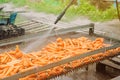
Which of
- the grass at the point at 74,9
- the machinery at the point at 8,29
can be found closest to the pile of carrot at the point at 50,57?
the machinery at the point at 8,29

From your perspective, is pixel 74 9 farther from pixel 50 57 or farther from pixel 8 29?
pixel 50 57

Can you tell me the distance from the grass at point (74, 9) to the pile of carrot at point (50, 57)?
7303 mm

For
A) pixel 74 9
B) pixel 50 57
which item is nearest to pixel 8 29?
pixel 50 57

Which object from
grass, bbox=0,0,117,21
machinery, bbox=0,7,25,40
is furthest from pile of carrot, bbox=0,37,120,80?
grass, bbox=0,0,117,21

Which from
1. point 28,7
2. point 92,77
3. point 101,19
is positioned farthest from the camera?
point 28,7

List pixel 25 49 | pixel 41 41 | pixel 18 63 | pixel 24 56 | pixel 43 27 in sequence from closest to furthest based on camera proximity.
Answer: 1. pixel 18 63
2. pixel 24 56
3. pixel 25 49
4. pixel 41 41
5. pixel 43 27

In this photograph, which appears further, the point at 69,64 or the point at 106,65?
the point at 106,65

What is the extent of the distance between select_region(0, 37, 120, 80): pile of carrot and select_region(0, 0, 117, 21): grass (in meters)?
7.30

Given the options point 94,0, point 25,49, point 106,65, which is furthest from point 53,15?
point 25,49

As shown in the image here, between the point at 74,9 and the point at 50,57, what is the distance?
9375mm

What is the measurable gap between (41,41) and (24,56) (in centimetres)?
108

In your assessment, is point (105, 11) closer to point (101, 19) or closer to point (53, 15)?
point (101, 19)

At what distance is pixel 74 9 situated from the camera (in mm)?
13664

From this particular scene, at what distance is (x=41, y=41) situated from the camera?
5.69 metres
